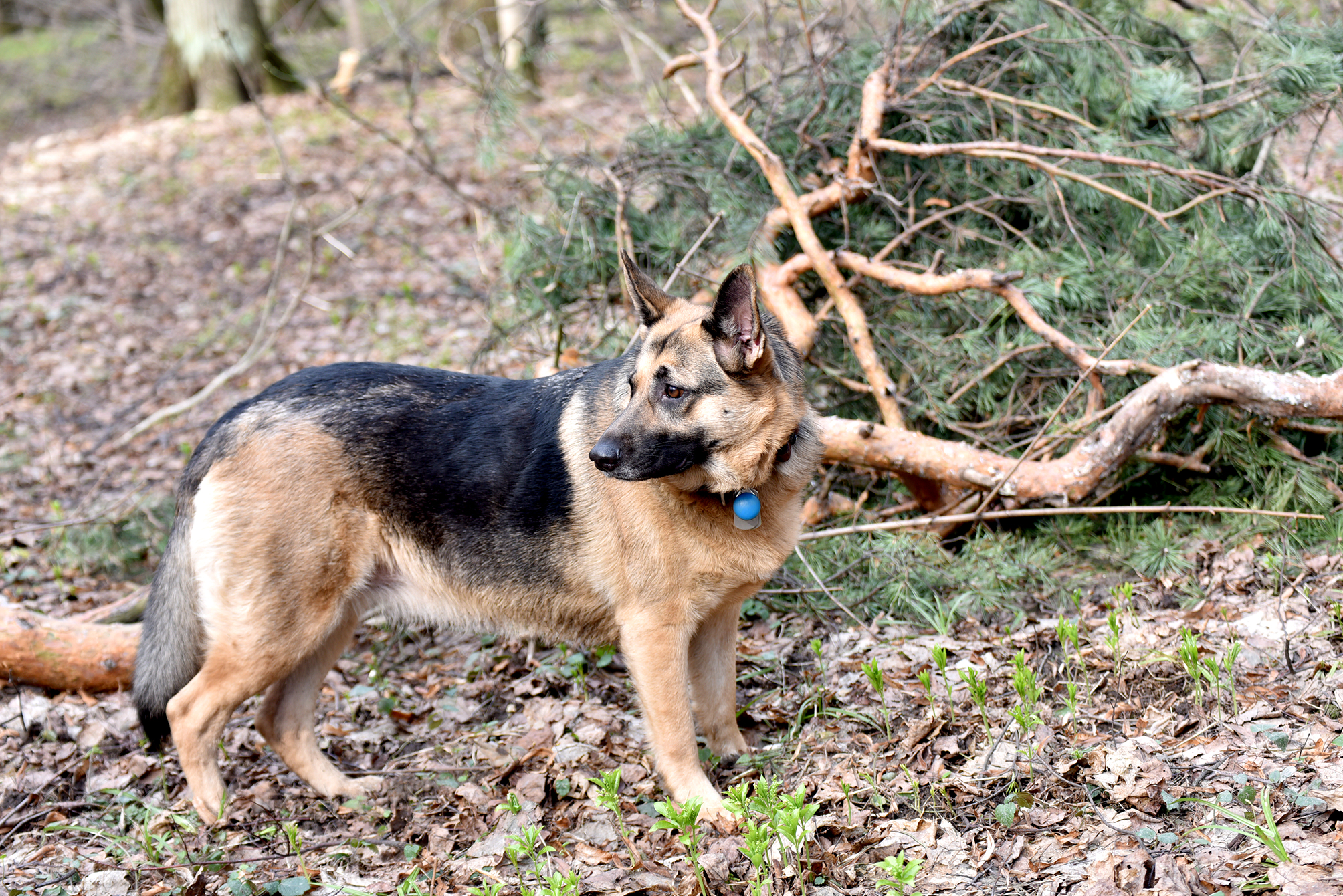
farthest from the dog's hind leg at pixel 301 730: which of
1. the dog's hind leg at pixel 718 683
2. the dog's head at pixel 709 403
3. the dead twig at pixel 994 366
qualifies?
the dead twig at pixel 994 366

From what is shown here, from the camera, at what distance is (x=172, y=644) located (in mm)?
4332

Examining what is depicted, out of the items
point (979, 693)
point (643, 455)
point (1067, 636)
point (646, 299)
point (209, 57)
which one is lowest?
point (1067, 636)

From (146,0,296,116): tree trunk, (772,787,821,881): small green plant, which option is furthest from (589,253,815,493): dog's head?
(146,0,296,116): tree trunk

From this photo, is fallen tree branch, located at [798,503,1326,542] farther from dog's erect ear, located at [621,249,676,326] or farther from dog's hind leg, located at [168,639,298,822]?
dog's hind leg, located at [168,639,298,822]

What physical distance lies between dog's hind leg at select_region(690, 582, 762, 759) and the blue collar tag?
604 mm

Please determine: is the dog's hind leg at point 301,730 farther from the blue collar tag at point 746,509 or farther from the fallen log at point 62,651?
the blue collar tag at point 746,509

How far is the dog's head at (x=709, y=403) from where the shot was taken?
3.67 m

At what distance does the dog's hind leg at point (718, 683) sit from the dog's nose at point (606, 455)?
113cm

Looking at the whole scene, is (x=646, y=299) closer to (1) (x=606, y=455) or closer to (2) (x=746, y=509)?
(1) (x=606, y=455)

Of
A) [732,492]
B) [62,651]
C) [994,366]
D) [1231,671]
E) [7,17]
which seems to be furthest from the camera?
[7,17]

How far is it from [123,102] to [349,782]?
18.0 meters

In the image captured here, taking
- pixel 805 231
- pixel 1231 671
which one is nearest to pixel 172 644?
pixel 805 231

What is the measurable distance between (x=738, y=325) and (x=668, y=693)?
1.52 metres

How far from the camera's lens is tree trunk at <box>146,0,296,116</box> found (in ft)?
49.5
